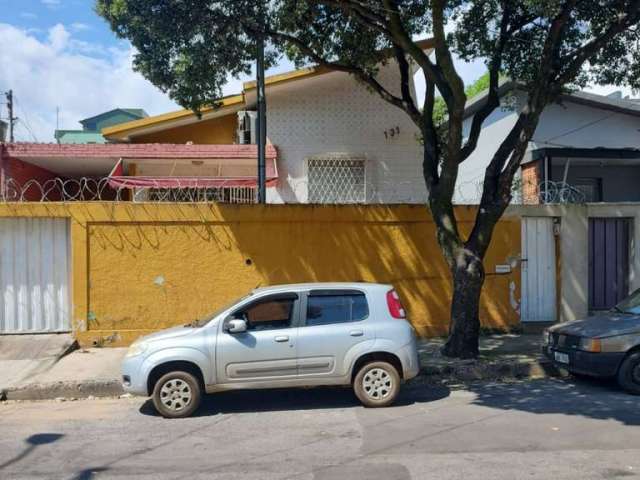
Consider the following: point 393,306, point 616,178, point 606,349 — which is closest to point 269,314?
point 393,306

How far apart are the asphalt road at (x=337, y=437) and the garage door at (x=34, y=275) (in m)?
2.99

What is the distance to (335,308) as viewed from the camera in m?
7.27

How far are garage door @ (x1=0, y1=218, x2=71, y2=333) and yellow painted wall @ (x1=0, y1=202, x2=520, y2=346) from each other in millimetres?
333

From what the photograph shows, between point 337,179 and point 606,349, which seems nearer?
point 606,349

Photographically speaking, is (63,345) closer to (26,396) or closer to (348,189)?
(26,396)

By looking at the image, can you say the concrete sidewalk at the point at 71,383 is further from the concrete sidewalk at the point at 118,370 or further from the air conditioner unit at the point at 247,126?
the air conditioner unit at the point at 247,126

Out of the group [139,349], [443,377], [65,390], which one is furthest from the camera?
[443,377]

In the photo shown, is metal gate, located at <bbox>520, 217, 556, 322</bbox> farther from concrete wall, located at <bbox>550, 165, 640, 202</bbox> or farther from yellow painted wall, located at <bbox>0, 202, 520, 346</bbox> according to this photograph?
concrete wall, located at <bbox>550, 165, 640, 202</bbox>

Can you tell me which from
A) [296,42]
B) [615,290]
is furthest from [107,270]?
[615,290]

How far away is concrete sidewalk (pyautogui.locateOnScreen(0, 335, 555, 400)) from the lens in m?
8.07

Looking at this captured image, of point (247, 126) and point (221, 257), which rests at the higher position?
point (247, 126)

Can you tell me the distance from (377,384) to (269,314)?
1.52 m

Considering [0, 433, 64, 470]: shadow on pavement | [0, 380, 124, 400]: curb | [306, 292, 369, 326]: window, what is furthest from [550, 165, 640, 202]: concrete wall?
[0, 433, 64, 470]: shadow on pavement

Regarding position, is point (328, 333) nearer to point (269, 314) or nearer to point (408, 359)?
point (269, 314)
